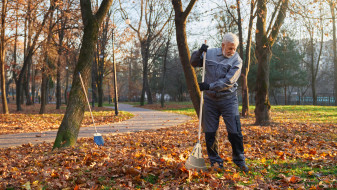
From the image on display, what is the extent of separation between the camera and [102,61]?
3525 centimetres

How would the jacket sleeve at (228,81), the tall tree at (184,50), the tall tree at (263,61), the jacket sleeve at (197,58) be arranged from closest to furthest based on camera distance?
the jacket sleeve at (228,81) → the jacket sleeve at (197,58) → the tall tree at (184,50) → the tall tree at (263,61)

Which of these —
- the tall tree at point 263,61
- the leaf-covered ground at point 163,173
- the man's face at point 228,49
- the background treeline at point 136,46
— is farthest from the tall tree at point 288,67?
the man's face at point 228,49

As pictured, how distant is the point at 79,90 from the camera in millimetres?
7355

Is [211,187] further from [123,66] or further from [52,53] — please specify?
[123,66]

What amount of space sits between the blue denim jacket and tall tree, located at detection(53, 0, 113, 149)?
390 centimetres

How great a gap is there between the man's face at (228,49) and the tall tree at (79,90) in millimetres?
4328

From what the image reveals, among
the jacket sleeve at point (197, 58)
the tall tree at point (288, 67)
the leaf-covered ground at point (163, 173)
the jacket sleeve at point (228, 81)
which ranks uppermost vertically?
the tall tree at point (288, 67)

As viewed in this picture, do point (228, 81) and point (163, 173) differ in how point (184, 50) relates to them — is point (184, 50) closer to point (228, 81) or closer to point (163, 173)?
point (228, 81)

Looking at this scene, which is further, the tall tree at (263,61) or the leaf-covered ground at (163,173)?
the tall tree at (263,61)

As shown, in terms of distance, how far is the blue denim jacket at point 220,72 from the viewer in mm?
4191

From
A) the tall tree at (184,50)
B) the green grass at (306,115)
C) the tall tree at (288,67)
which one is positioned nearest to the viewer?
the tall tree at (184,50)

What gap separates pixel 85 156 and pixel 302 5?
8.43m

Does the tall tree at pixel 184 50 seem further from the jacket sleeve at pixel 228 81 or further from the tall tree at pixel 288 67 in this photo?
the tall tree at pixel 288 67

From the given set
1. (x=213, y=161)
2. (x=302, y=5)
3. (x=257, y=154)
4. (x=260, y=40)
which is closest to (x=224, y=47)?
(x=213, y=161)
